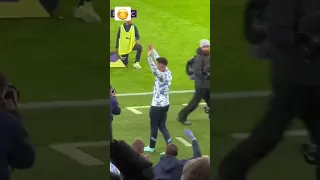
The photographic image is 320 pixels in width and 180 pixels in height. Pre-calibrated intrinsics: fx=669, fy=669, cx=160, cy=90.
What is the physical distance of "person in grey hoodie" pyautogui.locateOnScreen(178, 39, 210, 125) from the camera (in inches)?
349

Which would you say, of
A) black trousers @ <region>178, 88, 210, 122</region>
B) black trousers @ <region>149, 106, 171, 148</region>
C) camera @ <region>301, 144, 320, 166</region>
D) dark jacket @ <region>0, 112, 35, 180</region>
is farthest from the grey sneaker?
black trousers @ <region>178, 88, 210, 122</region>

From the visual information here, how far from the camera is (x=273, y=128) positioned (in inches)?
109

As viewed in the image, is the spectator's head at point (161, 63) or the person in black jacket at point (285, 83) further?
the spectator's head at point (161, 63)

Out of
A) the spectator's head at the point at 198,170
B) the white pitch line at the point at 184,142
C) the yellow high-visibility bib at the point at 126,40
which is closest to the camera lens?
the spectator's head at the point at 198,170

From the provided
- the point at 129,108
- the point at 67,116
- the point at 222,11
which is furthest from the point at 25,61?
the point at 129,108

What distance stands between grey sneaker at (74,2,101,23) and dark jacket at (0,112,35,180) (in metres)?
0.46

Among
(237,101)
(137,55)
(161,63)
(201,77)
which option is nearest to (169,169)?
(237,101)

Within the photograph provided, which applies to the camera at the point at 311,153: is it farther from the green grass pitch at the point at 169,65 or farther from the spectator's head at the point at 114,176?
the green grass pitch at the point at 169,65

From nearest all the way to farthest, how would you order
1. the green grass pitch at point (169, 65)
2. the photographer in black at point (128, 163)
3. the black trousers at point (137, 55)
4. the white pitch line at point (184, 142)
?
the photographer in black at point (128, 163) < the white pitch line at point (184, 142) < the green grass pitch at point (169, 65) < the black trousers at point (137, 55)

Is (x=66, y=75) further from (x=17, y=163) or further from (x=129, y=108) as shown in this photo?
(x=129, y=108)

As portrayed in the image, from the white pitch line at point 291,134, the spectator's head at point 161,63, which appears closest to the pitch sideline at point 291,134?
the white pitch line at point 291,134

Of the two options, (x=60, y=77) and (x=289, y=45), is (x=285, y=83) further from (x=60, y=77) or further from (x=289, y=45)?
(x=60, y=77)

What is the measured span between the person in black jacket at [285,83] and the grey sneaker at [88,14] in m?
0.63

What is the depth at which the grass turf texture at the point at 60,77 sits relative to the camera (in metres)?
2.49
